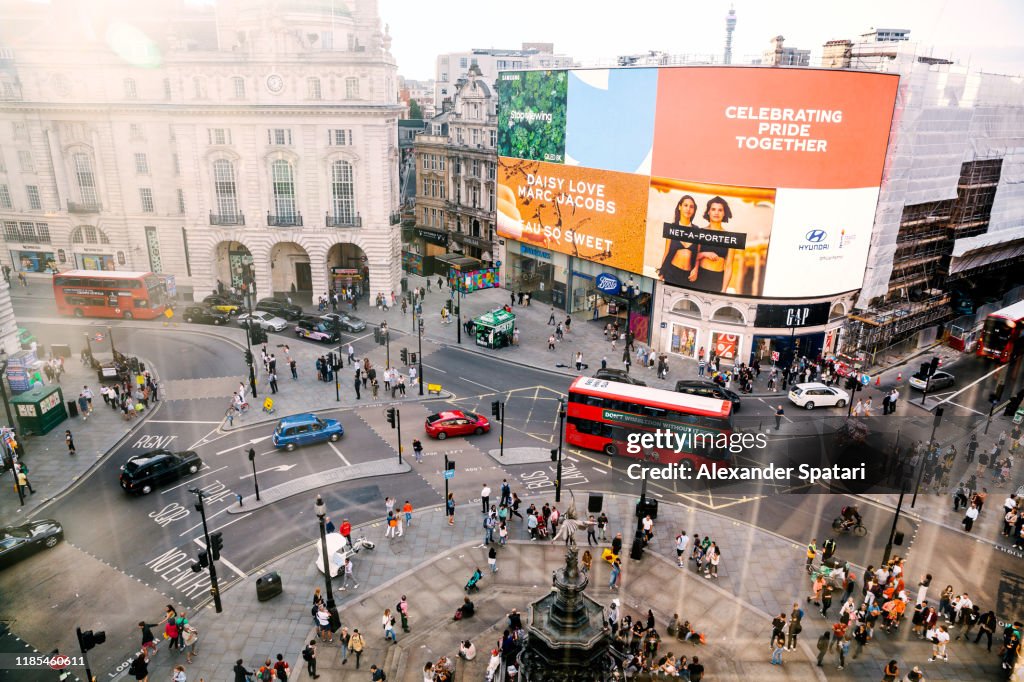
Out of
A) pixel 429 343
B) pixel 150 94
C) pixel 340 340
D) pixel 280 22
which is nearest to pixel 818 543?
pixel 429 343

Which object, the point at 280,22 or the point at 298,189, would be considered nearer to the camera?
the point at 280,22

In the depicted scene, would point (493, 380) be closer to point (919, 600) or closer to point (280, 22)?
point (919, 600)

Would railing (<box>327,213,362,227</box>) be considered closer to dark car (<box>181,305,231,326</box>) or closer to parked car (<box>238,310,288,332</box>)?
parked car (<box>238,310,288,332</box>)

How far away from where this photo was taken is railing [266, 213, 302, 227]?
58156mm

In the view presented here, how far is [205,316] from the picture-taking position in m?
55.3

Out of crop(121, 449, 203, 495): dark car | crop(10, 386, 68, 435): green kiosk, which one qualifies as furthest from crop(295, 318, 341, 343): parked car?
crop(121, 449, 203, 495): dark car

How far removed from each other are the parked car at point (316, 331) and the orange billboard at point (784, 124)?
92.4 feet

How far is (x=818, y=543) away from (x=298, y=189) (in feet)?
155

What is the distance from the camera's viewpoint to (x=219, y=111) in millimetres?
55594

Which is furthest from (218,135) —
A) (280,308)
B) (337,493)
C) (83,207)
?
(337,493)

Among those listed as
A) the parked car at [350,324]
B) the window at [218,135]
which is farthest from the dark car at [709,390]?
the window at [218,135]

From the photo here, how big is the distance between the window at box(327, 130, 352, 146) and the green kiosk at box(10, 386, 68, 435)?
93.9 feet

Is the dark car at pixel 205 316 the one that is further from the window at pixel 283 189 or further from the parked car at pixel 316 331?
the window at pixel 283 189

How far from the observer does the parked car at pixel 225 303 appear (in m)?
56.2
